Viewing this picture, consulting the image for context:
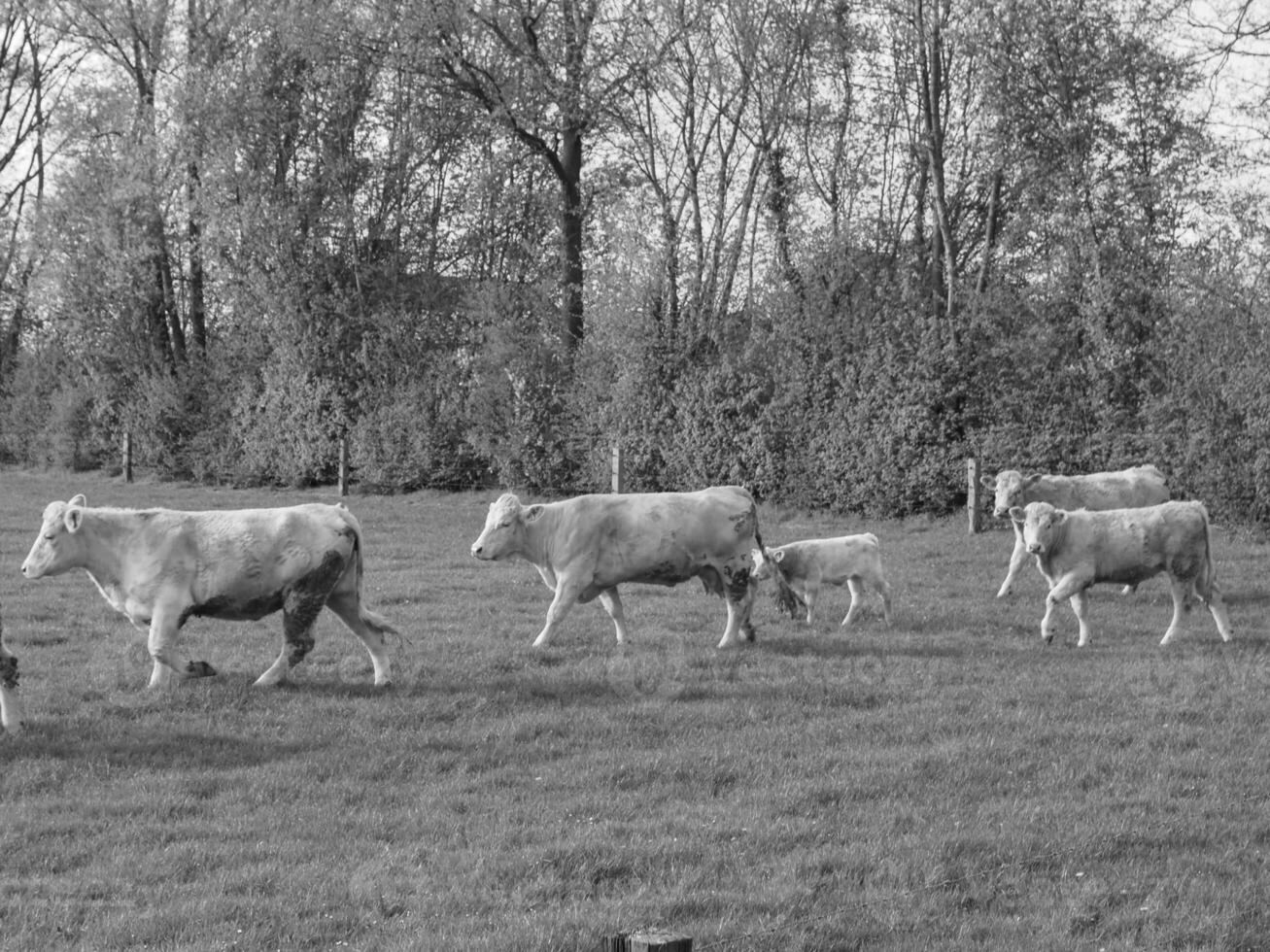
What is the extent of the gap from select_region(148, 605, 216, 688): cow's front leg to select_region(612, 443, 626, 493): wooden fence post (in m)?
17.6

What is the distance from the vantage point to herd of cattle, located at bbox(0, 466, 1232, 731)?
1057cm

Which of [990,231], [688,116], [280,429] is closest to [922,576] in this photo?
[990,231]

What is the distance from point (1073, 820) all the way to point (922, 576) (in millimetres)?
10689

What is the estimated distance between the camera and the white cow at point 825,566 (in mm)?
14125

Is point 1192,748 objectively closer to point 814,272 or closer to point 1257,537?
point 1257,537

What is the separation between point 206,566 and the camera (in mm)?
10594

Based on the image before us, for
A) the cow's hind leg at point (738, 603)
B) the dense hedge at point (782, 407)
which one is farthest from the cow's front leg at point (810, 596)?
the dense hedge at point (782, 407)

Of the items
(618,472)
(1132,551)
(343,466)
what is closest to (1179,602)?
(1132,551)

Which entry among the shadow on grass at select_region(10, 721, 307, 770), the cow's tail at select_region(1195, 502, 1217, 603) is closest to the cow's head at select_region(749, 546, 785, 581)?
the cow's tail at select_region(1195, 502, 1217, 603)

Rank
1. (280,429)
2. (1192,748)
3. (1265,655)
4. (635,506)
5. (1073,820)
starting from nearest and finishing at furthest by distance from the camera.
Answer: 1. (1073,820)
2. (1192,748)
3. (1265,655)
4. (635,506)
5. (280,429)

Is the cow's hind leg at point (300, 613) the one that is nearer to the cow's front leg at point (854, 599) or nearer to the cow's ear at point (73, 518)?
the cow's ear at point (73, 518)

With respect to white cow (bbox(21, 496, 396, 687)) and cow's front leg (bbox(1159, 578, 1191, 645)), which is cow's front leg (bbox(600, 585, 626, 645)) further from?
cow's front leg (bbox(1159, 578, 1191, 645))

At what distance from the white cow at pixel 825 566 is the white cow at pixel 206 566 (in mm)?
4911

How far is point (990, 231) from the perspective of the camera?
29078 mm
